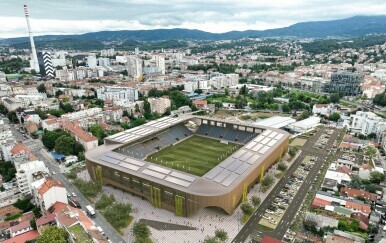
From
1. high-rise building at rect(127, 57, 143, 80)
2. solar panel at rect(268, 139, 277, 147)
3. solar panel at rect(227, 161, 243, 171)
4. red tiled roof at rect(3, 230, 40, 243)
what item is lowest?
red tiled roof at rect(3, 230, 40, 243)

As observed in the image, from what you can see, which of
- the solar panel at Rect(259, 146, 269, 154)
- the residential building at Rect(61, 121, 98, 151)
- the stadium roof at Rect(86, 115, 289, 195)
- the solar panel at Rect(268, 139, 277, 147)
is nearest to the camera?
the stadium roof at Rect(86, 115, 289, 195)

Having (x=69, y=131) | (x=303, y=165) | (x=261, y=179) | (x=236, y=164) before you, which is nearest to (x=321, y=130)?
(x=303, y=165)

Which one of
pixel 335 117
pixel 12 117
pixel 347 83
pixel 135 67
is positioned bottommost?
pixel 335 117

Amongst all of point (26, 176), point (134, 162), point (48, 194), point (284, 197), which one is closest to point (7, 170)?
point (26, 176)

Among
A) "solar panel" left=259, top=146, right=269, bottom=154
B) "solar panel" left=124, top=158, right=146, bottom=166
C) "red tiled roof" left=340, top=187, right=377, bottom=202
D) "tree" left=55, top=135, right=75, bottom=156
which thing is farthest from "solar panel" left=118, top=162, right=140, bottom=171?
"red tiled roof" left=340, top=187, right=377, bottom=202

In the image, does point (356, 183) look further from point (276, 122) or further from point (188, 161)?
point (276, 122)

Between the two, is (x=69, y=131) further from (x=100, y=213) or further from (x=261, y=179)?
(x=261, y=179)

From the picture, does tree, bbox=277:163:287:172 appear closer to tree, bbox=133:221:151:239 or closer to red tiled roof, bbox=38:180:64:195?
tree, bbox=133:221:151:239

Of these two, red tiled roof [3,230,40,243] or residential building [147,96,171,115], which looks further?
residential building [147,96,171,115]
